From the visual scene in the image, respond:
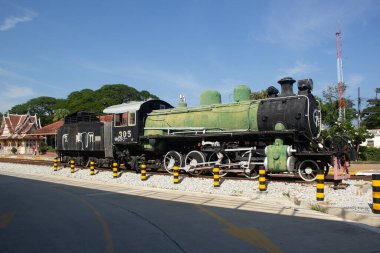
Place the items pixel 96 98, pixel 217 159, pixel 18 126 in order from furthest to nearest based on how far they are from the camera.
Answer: pixel 96 98, pixel 18 126, pixel 217 159

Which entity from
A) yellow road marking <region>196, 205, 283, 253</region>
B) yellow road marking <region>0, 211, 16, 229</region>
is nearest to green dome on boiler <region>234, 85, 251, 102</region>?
yellow road marking <region>196, 205, 283, 253</region>

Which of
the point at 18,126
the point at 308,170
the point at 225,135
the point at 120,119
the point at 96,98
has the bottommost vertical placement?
the point at 308,170

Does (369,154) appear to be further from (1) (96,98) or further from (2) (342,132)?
(1) (96,98)

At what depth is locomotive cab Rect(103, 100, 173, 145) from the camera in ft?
58.5

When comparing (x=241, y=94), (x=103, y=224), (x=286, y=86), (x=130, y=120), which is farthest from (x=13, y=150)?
(x=103, y=224)

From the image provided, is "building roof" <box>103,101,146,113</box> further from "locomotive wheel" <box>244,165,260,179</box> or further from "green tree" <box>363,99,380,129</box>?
"green tree" <box>363,99,380,129</box>

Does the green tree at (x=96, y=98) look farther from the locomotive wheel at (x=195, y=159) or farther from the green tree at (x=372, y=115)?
the locomotive wheel at (x=195, y=159)

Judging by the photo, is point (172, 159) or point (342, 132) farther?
point (342, 132)

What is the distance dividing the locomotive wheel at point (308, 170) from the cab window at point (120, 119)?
9666mm

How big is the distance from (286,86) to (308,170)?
3.54 m

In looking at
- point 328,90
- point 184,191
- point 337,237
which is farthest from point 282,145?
point 328,90

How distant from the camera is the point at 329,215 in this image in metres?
8.10

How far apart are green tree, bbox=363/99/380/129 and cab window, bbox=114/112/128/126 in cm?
5362

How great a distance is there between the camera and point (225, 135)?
14.2m
